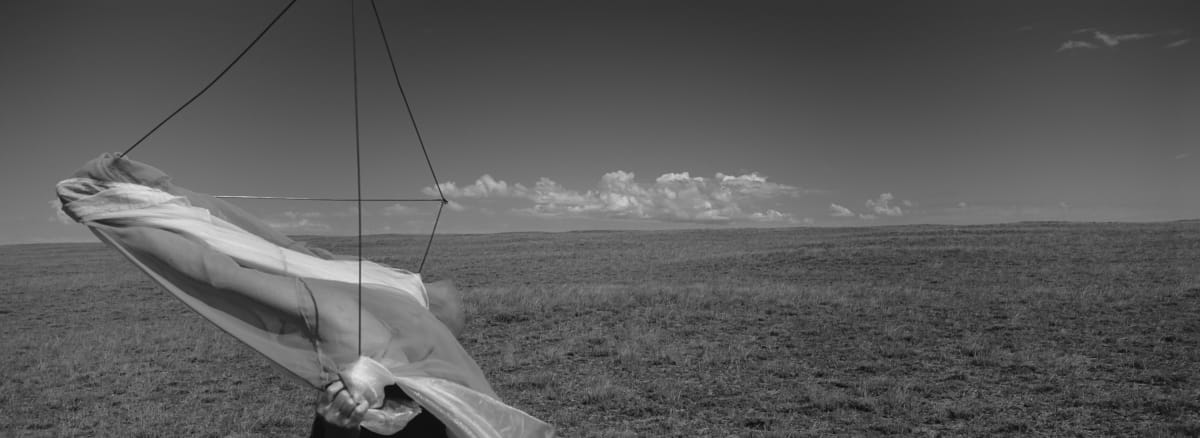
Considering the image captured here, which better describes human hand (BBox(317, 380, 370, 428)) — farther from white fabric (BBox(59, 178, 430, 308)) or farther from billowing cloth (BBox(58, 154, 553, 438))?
white fabric (BBox(59, 178, 430, 308))

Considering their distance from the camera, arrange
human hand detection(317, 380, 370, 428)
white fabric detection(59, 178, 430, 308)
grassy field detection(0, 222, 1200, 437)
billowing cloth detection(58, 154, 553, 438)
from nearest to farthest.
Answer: human hand detection(317, 380, 370, 428)
billowing cloth detection(58, 154, 553, 438)
white fabric detection(59, 178, 430, 308)
grassy field detection(0, 222, 1200, 437)

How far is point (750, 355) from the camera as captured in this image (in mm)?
10945

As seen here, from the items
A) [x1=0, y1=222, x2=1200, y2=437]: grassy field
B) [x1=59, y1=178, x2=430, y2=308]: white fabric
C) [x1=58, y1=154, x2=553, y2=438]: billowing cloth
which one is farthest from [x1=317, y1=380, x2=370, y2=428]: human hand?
[x1=0, y1=222, x2=1200, y2=437]: grassy field

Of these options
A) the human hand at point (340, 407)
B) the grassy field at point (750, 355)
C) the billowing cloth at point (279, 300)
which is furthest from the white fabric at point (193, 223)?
the grassy field at point (750, 355)

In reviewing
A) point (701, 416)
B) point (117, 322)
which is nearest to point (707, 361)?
point (701, 416)

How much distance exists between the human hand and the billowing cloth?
7cm

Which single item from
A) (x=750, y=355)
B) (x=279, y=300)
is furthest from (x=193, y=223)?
(x=750, y=355)

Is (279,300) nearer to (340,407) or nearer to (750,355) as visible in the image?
(340,407)

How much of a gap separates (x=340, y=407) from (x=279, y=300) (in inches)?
24.3

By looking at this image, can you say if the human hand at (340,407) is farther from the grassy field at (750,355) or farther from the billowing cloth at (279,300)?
the grassy field at (750,355)

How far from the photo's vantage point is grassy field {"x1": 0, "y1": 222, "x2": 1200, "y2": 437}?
25.5 feet

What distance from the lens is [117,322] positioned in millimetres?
15844

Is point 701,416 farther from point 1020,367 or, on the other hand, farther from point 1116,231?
point 1116,231

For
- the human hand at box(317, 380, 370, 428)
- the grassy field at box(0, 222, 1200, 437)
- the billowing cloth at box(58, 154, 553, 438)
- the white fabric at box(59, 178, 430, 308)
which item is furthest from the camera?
the grassy field at box(0, 222, 1200, 437)
